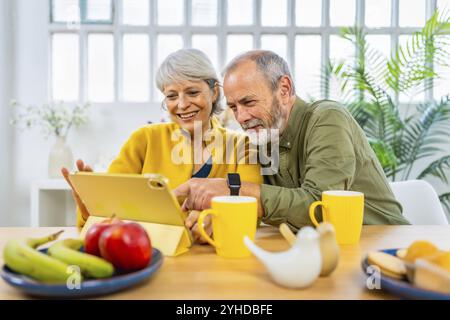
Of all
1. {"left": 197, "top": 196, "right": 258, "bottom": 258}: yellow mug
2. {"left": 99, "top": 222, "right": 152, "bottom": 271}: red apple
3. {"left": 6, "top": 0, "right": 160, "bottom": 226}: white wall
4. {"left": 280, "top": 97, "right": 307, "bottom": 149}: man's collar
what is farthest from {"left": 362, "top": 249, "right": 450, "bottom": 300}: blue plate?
{"left": 6, "top": 0, "right": 160, "bottom": 226}: white wall

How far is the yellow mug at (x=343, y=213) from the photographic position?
102 cm

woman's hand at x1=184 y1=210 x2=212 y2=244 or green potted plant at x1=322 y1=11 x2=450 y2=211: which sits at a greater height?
green potted plant at x1=322 y1=11 x2=450 y2=211

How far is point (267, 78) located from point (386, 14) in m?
2.77

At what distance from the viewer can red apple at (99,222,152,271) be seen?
2.47 ft

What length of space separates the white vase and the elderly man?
2162 millimetres

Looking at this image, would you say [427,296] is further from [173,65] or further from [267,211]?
[173,65]

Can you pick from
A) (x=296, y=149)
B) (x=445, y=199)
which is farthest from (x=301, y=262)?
(x=445, y=199)

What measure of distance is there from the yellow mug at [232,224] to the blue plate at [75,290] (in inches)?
8.8

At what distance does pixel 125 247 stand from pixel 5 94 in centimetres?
312

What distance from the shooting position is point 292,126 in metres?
1.49

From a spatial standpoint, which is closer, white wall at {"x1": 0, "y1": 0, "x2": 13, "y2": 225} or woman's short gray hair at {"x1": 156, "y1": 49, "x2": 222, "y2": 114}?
woman's short gray hair at {"x1": 156, "y1": 49, "x2": 222, "y2": 114}

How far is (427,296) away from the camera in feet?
2.16

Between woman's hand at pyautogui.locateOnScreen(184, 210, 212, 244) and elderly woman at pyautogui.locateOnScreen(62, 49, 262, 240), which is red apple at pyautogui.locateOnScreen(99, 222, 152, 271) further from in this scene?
elderly woman at pyautogui.locateOnScreen(62, 49, 262, 240)

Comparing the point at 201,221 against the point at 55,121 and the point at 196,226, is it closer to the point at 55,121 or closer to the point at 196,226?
the point at 196,226
